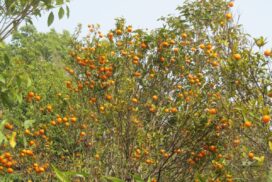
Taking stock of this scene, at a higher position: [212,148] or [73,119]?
[73,119]

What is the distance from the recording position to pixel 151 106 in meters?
6.12

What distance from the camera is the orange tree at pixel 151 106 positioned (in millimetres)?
5711

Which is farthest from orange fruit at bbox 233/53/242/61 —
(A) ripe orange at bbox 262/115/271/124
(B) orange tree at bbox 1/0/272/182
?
(A) ripe orange at bbox 262/115/271/124

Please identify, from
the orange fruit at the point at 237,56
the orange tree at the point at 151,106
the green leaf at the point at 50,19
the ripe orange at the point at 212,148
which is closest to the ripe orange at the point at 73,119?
the orange tree at the point at 151,106

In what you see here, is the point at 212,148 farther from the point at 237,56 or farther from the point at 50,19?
the point at 50,19

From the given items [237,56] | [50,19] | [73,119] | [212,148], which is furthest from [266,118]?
[73,119]

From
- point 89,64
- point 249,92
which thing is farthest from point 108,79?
point 249,92

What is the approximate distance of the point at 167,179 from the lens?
625cm

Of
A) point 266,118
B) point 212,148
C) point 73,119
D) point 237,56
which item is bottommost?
point 212,148

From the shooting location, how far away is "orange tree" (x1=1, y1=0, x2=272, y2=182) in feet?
18.7

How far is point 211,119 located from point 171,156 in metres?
1.04

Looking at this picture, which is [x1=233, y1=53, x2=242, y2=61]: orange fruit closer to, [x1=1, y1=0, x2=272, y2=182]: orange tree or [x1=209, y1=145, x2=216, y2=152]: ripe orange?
[x1=1, y1=0, x2=272, y2=182]: orange tree

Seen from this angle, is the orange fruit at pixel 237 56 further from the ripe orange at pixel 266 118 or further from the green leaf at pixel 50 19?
the green leaf at pixel 50 19

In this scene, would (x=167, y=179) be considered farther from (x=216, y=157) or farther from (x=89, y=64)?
(x=89, y=64)
